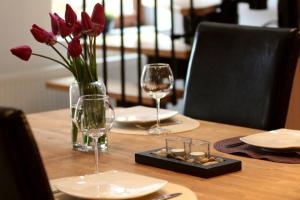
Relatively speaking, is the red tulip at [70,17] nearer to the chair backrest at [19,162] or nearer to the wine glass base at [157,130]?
the wine glass base at [157,130]

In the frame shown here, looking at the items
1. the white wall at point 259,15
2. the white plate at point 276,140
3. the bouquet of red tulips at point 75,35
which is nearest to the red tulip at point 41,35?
the bouquet of red tulips at point 75,35

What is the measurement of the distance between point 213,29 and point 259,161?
75cm

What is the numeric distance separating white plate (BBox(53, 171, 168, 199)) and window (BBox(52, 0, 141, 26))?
336cm

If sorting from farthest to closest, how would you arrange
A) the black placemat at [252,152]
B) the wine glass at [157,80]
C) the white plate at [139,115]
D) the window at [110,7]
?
the window at [110,7]
the white plate at [139,115]
the wine glass at [157,80]
the black placemat at [252,152]

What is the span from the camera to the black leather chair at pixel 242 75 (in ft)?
7.14

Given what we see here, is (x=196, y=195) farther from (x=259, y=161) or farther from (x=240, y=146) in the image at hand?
(x=240, y=146)

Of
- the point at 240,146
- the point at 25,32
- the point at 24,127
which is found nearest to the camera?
the point at 24,127

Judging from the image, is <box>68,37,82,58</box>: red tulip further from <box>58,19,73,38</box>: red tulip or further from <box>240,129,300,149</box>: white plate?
<box>240,129,300,149</box>: white plate

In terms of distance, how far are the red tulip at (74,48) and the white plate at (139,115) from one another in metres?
0.40

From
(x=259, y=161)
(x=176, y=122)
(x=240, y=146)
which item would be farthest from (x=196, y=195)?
(x=176, y=122)

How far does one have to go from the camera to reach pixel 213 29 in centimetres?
237

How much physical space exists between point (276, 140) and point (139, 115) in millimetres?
506

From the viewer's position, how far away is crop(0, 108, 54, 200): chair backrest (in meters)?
1.08

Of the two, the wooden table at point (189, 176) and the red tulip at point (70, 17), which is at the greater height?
the red tulip at point (70, 17)
